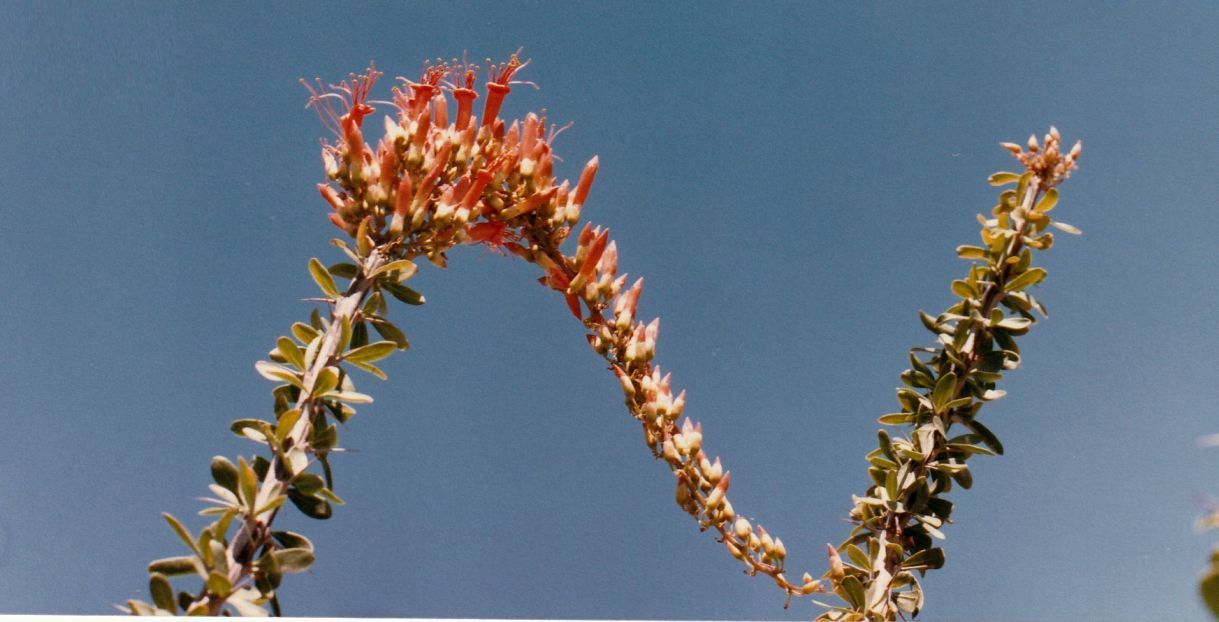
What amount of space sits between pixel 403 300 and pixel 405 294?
18mm

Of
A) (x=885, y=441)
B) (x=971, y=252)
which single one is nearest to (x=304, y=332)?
(x=885, y=441)

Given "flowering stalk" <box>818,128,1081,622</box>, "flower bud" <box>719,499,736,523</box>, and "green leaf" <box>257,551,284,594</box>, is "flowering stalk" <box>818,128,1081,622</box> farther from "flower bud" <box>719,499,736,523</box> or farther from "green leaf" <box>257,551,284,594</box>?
"green leaf" <box>257,551,284,594</box>

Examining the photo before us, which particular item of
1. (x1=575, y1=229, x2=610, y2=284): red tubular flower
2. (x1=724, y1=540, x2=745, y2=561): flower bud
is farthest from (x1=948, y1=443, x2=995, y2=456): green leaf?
(x1=575, y1=229, x2=610, y2=284): red tubular flower

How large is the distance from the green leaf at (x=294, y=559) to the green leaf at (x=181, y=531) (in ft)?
0.43

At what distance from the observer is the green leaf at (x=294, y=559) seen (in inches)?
54.7

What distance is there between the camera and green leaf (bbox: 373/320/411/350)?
1859 millimetres

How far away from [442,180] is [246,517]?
3.37ft

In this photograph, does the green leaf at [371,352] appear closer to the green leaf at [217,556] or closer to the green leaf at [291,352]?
the green leaf at [291,352]

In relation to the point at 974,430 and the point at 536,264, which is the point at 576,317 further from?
the point at 974,430

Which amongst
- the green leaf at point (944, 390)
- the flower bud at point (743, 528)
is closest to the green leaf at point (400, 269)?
the flower bud at point (743, 528)

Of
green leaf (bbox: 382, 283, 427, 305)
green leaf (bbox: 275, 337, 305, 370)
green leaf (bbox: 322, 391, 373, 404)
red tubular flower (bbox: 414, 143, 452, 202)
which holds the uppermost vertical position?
red tubular flower (bbox: 414, 143, 452, 202)

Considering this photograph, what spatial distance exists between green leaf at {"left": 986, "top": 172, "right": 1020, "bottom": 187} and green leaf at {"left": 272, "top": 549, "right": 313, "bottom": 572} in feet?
5.68

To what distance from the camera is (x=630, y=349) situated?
2.15 metres

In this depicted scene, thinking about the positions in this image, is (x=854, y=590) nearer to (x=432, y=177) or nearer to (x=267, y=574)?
(x=267, y=574)
